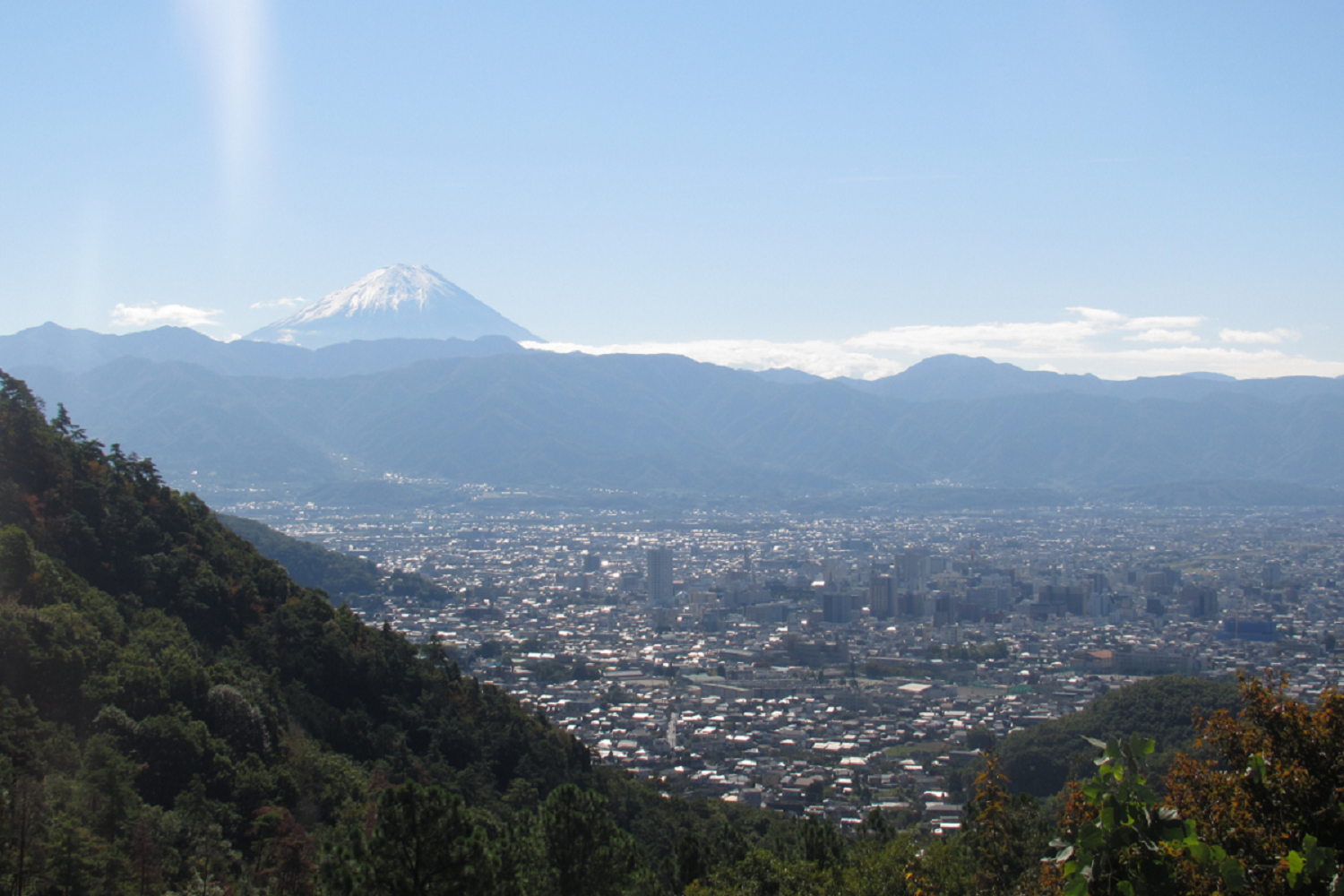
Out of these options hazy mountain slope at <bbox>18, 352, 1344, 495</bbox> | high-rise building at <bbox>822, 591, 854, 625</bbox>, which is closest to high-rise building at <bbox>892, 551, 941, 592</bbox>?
high-rise building at <bbox>822, 591, 854, 625</bbox>

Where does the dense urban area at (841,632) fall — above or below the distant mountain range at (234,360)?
below

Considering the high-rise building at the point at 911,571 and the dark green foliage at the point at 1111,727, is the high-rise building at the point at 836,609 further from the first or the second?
the dark green foliage at the point at 1111,727

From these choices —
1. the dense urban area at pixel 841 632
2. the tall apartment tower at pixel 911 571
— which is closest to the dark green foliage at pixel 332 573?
the dense urban area at pixel 841 632

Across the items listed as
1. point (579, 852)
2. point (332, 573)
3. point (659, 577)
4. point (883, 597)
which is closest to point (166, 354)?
point (332, 573)

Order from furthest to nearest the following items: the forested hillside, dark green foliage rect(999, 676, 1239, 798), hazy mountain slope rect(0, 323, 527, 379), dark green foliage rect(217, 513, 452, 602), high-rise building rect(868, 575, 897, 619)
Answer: hazy mountain slope rect(0, 323, 527, 379) < high-rise building rect(868, 575, 897, 619) < dark green foliage rect(217, 513, 452, 602) < dark green foliage rect(999, 676, 1239, 798) < the forested hillside

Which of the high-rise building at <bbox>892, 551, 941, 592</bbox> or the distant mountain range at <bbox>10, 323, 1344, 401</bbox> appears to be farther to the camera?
the distant mountain range at <bbox>10, 323, 1344, 401</bbox>

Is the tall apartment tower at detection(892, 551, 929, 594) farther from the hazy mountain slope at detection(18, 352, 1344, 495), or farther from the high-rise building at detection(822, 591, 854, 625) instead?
the hazy mountain slope at detection(18, 352, 1344, 495)
